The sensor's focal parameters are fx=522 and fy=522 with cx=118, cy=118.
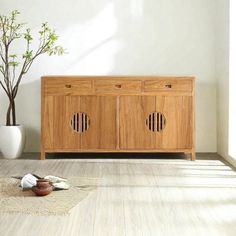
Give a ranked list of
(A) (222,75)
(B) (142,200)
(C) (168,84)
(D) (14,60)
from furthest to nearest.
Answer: (D) (14,60) → (A) (222,75) → (C) (168,84) → (B) (142,200)

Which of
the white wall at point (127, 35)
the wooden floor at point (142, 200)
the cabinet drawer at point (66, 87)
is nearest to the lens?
the wooden floor at point (142, 200)

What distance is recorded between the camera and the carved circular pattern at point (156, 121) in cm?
516

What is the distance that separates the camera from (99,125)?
517cm

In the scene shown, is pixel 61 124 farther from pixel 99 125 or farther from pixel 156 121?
pixel 156 121

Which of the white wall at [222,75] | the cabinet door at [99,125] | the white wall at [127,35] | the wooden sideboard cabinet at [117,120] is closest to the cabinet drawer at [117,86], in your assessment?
the wooden sideboard cabinet at [117,120]

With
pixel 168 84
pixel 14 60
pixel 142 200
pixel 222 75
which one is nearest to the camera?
pixel 142 200

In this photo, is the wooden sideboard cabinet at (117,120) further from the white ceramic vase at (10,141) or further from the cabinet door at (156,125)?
the white ceramic vase at (10,141)

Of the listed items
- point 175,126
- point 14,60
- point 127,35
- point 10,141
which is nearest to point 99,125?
point 175,126

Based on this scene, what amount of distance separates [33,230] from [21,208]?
1.53ft

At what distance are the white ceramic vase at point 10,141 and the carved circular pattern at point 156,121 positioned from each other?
4.24ft

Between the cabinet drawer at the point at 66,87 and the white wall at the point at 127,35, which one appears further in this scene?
the white wall at the point at 127,35

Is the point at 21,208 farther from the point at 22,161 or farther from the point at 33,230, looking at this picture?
the point at 22,161

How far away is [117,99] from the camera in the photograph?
515cm

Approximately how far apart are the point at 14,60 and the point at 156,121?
1.67 meters
